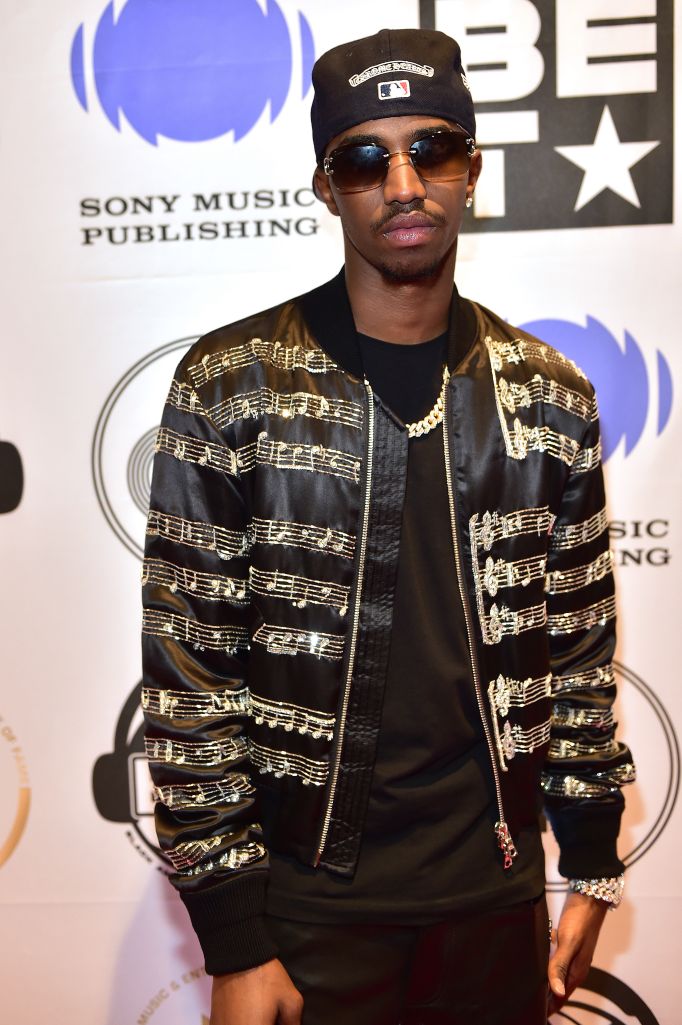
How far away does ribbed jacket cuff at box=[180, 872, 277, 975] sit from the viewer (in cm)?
126

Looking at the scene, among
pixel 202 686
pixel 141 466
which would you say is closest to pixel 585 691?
pixel 202 686

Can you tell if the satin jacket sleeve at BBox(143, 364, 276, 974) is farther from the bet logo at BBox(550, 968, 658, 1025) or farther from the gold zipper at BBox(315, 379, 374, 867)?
the bet logo at BBox(550, 968, 658, 1025)

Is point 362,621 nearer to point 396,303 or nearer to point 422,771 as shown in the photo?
point 422,771

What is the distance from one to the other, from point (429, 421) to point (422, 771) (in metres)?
0.51

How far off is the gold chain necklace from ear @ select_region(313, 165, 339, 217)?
33 centimetres

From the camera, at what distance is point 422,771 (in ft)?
4.44

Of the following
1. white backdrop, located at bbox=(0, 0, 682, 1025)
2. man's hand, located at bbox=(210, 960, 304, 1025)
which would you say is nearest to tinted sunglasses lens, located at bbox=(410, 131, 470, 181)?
white backdrop, located at bbox=(0, 0, 682, 1025)

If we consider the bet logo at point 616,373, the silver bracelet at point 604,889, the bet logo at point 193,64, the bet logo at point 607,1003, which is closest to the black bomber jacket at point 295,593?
the silver bracelet at point 604,889

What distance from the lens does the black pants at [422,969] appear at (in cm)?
134

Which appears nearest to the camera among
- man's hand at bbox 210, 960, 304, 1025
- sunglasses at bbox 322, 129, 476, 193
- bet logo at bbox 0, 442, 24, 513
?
man's hand at bbox 210, 960, 304, 1025

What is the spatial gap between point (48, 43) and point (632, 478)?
161 centimetres

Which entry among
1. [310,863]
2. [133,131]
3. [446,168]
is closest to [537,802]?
[310,863]

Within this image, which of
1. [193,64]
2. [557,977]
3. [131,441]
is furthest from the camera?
[131,441]

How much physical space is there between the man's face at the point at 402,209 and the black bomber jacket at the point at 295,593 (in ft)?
0.38
